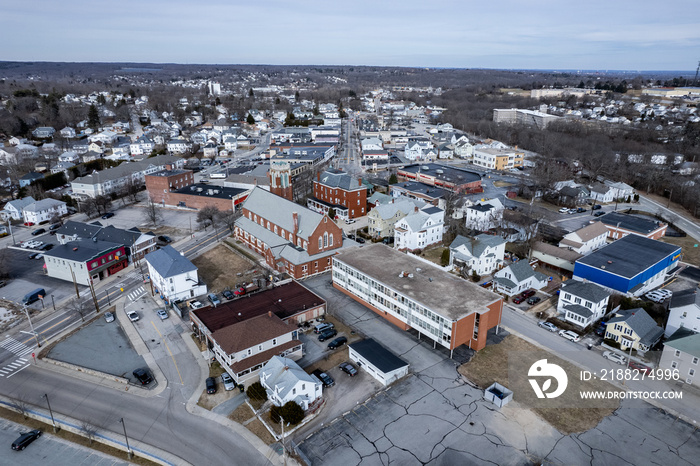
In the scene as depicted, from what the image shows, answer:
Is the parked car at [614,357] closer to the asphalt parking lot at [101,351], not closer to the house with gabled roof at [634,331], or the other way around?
the house with gabled roof at [634,331]

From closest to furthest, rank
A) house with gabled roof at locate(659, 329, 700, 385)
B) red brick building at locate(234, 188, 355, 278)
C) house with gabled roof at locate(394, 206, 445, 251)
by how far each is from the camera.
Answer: house with gabled roof at locate(659, 329, 700, 385)
red brick building at locate(234, 188, 355, 278)
house with gabled roof at locate(394, 206, 445, 251)

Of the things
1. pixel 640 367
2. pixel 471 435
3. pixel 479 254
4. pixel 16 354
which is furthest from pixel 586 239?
pixel 16 354

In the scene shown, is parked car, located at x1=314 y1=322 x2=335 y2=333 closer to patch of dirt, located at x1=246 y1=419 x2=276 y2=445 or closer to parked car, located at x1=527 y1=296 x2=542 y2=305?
patch of dirt, located at x1=246 y1=419 x2=276 y2=445

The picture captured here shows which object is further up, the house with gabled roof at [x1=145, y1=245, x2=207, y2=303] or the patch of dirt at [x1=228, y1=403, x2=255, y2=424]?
the house with gabled roof at [x1=145, y1=245, x2=207, y2=303]

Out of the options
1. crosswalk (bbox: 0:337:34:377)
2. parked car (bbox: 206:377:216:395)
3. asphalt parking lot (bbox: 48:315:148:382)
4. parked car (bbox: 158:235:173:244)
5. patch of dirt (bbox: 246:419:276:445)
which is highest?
parked car (bbox: 158:235:173:244)

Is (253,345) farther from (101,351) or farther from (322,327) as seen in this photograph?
(101,351)

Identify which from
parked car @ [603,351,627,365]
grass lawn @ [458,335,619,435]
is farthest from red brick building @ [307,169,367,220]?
parked car @ [603,351,627,365]

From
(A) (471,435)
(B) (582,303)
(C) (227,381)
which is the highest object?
(B) (582,303)
